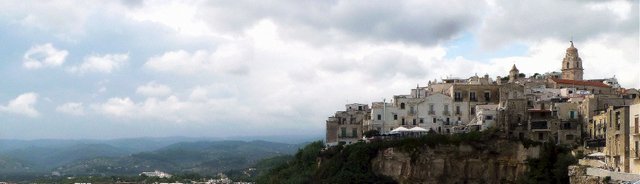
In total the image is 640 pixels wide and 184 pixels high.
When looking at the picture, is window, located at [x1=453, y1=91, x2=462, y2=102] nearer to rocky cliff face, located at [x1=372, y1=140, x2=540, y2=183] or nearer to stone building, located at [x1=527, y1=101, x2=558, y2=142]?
stone building, located at [x1=527, y1=101, x2=558, y2=142]

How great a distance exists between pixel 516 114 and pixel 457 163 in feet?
17.8

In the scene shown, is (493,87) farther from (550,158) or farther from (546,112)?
(550,158)

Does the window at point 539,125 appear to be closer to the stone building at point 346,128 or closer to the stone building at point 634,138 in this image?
the stone building at point 634,138

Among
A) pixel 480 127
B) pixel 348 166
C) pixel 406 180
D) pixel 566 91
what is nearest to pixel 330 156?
pixel 348 166

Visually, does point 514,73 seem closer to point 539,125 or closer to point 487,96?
point 487,96

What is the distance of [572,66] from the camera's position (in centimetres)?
7431

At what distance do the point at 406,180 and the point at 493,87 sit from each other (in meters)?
11.3

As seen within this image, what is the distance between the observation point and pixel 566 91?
194ft

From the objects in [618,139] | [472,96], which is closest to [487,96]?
[472,96]

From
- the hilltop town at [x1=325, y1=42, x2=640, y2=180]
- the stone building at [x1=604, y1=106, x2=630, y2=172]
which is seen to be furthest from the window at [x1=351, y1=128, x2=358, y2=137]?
the stone building at [x1=604, y1=106, x2=630, y2=172]

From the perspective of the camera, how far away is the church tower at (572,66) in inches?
2911

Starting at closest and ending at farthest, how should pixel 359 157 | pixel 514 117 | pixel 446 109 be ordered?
pixel 514 117 → pixel 359 157 → pixel 446 109

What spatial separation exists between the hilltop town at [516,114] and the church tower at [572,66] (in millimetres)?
3603

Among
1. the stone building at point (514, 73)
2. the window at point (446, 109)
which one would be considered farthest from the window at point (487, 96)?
the stone building at point (514, 73)
